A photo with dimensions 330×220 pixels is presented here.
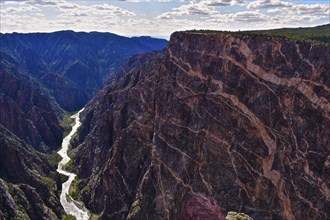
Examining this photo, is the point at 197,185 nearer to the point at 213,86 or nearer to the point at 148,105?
the point at 213,86

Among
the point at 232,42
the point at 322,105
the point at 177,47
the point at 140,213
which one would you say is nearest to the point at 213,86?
the point at 232,42

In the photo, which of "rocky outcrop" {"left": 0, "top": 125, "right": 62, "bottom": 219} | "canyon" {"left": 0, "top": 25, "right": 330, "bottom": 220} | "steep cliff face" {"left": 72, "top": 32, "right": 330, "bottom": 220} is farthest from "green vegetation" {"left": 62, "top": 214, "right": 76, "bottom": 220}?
"steep cliff face" {"left": 72, "top": 32, "right": 330, "bottom": 220}

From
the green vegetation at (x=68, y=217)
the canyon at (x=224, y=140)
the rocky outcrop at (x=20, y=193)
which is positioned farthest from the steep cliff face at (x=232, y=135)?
the rocky outcrop at (x=20, y=193)

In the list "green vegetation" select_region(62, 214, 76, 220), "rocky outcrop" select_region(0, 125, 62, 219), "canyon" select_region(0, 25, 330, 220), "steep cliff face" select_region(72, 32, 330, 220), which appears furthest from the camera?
"green vegetation" select_region(62, 214, 76, 220)

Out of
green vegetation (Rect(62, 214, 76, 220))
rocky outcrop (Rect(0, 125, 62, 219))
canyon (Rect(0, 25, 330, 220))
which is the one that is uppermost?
canyon (Rect(0, 25, 330, 220))

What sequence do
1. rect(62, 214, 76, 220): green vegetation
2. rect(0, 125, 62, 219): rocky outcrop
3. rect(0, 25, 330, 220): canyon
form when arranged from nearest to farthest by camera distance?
rect(0, 25, 330, 220): canyon, rect(0, 125, 62, 219): rocky outcrop, rect(62, 214, 76, 220): green vegetation

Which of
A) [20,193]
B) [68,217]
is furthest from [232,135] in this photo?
[20,193]

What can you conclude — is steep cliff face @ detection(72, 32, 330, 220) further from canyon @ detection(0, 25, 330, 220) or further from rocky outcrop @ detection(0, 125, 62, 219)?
rocky outcrop @ detection(0, 125, 62, 219)

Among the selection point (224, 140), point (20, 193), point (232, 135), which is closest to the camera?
point (232, 135)

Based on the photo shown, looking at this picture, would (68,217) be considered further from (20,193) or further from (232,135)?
(232,135)
